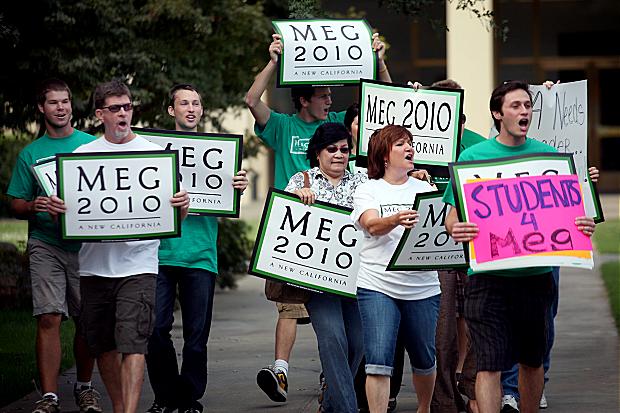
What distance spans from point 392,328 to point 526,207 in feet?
3.49

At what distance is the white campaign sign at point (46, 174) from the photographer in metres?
8.16

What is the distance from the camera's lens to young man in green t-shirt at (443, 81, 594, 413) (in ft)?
23.5

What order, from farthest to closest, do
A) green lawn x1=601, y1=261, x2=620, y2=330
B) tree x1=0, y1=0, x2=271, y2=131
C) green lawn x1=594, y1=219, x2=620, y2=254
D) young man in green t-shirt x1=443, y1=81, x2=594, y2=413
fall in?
1. green lawn x1=594, y1=219, x2=620, y2=254
2. green lawn x1=601, y1=261, x2=620, y2=330
3. tree x1=0, y1=0, x2=271, y2=131
4. young man in green t-shirt x1=443, y1=81, x2=594, y2=413

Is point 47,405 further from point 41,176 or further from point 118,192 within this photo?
point 118,192

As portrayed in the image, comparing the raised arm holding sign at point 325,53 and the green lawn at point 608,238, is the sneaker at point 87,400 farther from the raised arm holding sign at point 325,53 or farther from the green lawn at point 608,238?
the green lawn at point 608,238

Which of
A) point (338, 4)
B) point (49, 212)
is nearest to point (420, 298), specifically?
point (49, 212)

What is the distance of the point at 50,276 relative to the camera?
28.4 ft

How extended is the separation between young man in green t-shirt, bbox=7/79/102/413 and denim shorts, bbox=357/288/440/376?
2.09 metres

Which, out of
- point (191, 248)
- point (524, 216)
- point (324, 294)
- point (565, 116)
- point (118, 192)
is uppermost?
point (565, 116)

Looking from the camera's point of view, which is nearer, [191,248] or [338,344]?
[338,344]

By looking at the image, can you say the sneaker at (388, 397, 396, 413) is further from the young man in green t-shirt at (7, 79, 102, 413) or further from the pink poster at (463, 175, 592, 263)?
the pink poster at (463, 175, 592, 263)

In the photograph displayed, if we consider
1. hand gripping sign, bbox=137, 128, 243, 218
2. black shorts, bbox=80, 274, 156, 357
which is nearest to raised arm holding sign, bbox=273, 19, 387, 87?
hand gripping sign, bbox=137, 128, 243, 218

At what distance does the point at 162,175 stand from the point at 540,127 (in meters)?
2.70

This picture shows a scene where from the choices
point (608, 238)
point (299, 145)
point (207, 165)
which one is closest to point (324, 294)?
point (207, 165)
